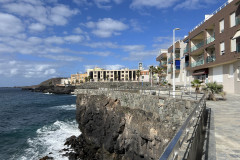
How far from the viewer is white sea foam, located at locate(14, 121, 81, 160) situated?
1789cm

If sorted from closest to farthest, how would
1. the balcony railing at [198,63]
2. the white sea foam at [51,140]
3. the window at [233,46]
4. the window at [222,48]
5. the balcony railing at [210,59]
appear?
1. the white sea foam at [51,140]
2. the window at [233,46]
3. the window at [222,48]
4. the balcony railing at [210,59]
5. the balcony railing at [198,63]

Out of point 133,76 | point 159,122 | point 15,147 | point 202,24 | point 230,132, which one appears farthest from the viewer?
point 133,76

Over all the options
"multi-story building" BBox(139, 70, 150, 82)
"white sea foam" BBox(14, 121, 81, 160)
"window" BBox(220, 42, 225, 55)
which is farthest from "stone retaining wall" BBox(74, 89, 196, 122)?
"multi-story building" BBox(139, 70, 150, 82)

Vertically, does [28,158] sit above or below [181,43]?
below

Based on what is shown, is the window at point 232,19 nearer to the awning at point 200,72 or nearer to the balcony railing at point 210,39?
the balcony railing at point 210,39

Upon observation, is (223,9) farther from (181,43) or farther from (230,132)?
(230,132)

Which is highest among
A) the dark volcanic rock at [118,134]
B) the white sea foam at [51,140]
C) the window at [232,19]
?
the window at [232,19]

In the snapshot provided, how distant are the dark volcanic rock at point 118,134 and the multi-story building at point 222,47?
14797 millimetres

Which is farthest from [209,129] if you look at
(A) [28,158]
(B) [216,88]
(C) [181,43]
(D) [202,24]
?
(C) [181,43]

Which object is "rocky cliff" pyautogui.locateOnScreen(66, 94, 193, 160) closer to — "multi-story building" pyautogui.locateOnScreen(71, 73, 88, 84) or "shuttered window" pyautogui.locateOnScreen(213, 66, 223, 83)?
"shuttered window" pyautogui.locateOnScreen(213, 66, 223, 83)

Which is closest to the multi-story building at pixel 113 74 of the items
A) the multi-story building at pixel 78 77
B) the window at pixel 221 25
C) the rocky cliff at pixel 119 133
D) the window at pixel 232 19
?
the multi-story building at pixel 78 77

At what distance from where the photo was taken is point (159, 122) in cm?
1328

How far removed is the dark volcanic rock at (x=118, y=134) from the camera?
13.1 m

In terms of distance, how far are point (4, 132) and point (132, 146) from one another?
20.9 m
